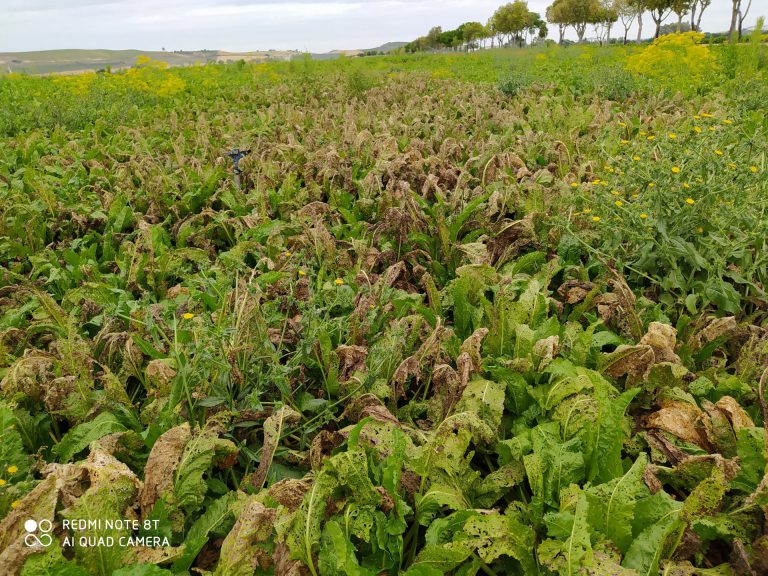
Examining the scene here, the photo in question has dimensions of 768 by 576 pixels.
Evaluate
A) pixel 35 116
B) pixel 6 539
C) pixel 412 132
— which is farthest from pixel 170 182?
pixel 35 116

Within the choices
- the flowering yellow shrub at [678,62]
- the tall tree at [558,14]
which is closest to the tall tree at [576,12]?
the tall tree at [558,14]

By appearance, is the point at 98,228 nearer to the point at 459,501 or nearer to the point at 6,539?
the point at 6,539

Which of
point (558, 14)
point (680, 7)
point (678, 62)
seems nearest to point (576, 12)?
point (558, 14)

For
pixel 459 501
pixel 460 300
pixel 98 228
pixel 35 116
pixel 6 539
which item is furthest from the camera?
pixel 35 116

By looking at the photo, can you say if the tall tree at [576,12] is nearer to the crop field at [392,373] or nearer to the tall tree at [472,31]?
the tall tree at [472,31]

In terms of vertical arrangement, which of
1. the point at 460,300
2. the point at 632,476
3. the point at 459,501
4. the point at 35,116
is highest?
the point at 35,116

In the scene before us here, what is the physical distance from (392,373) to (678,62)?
431 inches

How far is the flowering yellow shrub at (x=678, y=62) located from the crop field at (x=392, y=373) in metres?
6.76

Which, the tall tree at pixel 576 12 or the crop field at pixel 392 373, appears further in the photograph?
the tall tree at pixel 576 12

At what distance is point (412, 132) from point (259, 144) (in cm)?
198

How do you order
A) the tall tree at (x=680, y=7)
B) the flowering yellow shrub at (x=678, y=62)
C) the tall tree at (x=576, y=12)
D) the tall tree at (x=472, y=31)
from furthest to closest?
the tall tree at (x=472, y=31)
the tall tree at (x=576, y=12)
the tall tree at (x=680, y=7)
the flowering yellow shrub at (x=678, y=62)

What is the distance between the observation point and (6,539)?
1.74 m

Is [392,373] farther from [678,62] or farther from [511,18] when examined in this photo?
[511,18]

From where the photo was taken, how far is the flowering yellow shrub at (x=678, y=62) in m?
10.5
